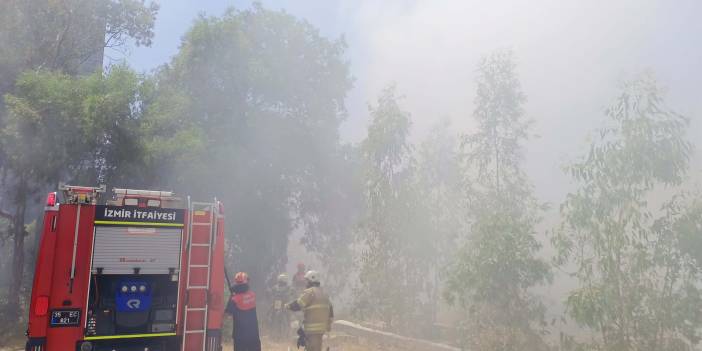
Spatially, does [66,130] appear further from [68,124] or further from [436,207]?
[436,207]

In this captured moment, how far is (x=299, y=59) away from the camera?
17.4 m

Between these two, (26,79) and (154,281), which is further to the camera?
(26,79)

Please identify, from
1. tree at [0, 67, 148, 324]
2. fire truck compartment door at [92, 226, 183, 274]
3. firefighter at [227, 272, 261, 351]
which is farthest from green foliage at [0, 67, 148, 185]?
firefighter at [227, 272, 261, 351]

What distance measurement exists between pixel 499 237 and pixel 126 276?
564 centimetres

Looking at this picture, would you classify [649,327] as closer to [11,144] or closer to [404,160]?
[404,160]

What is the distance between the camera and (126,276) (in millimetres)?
6715

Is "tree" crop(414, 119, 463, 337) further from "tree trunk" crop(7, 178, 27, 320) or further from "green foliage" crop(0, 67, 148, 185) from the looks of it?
"tree trunk" crop(7, 178, 27, 320)

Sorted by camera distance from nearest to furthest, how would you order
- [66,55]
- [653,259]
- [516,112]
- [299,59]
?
[653,259], [516,112], [66,55], [299,59]

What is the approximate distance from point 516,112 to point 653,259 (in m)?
4.11

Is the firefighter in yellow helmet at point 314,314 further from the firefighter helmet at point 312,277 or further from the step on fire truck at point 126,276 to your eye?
the step on fire truck at point 126,276

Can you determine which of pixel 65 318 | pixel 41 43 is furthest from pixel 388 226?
pixel 41 43

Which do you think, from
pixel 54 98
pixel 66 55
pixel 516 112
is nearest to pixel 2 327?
pixel 54 98

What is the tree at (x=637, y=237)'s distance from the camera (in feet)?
23.8

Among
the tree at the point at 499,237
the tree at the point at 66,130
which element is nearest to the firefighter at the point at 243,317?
the tree at the point at 499,237
